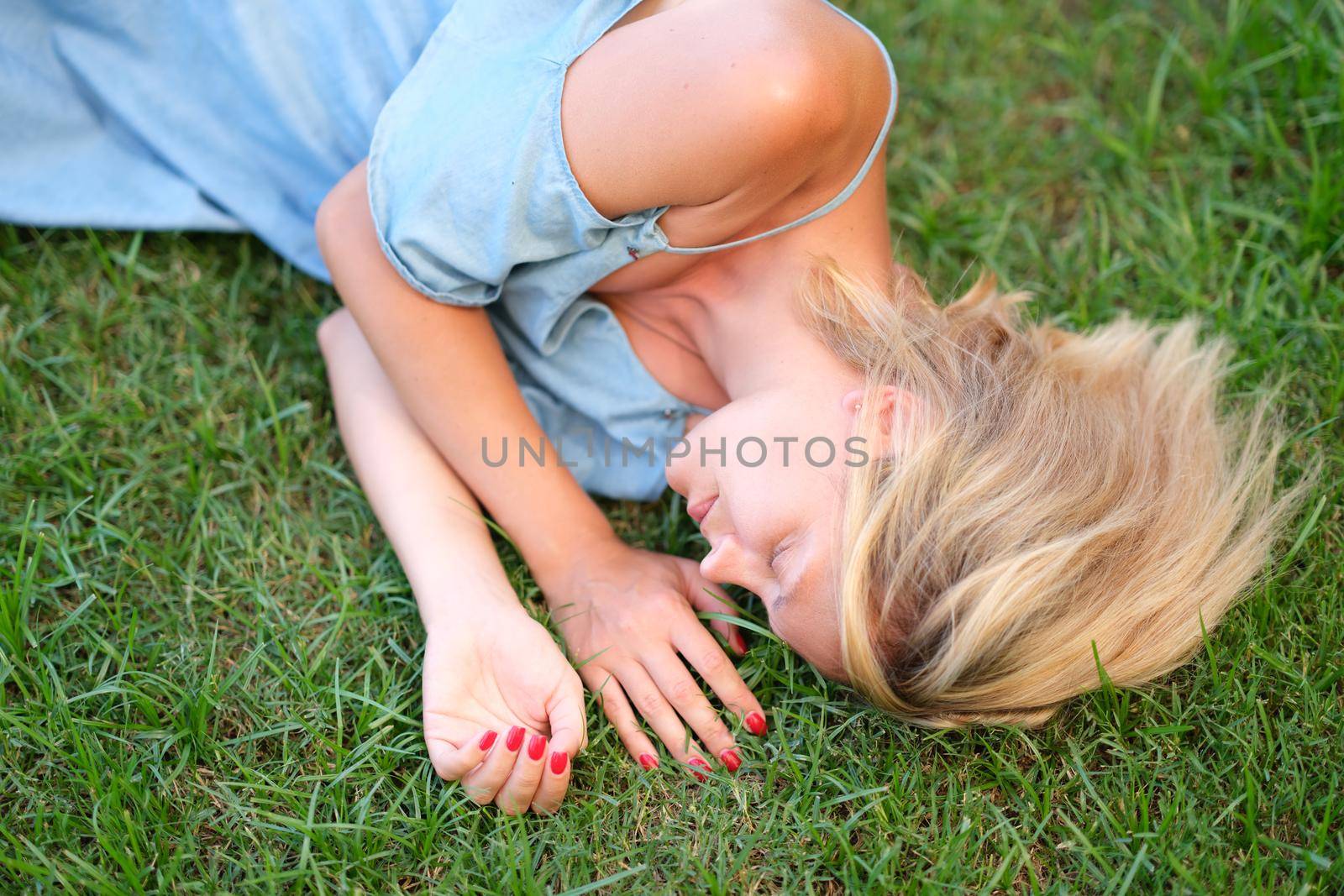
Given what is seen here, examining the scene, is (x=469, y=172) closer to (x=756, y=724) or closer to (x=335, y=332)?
(x=335, y=332)

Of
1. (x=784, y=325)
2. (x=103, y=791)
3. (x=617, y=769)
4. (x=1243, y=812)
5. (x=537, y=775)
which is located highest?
(x=784, y=325)

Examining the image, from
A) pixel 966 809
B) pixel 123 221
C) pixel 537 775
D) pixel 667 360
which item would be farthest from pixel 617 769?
pixel 123 221

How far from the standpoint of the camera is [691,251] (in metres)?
1.78

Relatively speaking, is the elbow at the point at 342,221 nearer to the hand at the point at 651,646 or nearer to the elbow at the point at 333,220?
the elbow at the point at 333,220

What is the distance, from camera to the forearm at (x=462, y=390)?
6.01 feet

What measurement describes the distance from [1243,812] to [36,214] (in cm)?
247

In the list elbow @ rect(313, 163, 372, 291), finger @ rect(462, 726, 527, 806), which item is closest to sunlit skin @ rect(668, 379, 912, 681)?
finger @ rect(462, 726, 527, 806)

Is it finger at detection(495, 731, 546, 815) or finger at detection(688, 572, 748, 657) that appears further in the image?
finger at detection(688, 572, 748, 657)

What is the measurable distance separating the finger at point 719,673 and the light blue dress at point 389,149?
0.35 m

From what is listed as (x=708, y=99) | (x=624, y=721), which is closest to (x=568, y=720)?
(x=624, y=721)

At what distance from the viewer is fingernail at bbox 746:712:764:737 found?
1.74m

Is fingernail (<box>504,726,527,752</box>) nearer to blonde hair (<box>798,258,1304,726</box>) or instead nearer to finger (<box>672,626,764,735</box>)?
finger (<box>672,626,764,735</box>)

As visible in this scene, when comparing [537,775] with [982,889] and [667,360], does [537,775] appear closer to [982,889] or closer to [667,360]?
[982,889]

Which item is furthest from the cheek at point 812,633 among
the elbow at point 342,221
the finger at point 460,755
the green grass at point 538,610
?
the elbow at point 342,221
